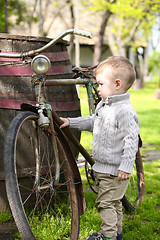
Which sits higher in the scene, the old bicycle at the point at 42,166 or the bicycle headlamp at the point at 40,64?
the bicycle headlamp at the point at 40,64

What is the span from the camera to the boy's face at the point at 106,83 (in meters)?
2.49

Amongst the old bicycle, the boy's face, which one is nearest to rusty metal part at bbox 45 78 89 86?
the old bicycle

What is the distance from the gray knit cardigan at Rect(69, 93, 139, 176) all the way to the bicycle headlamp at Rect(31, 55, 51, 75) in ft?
1.64

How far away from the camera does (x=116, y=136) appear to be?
7.98ft

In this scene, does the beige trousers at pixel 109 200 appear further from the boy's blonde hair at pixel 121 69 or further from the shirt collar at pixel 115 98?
the boy's blonde hair at pixel 121 69

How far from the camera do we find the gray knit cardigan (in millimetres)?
2357

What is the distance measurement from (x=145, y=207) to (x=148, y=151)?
2.89m

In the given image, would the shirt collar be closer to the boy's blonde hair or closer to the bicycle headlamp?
the boy's blonde hair

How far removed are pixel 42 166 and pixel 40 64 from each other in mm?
1030

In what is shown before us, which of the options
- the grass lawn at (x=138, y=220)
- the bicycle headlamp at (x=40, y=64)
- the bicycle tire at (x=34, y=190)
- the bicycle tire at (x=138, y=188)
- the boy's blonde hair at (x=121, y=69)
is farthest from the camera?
the bicycle tire at (x=138, y=188)

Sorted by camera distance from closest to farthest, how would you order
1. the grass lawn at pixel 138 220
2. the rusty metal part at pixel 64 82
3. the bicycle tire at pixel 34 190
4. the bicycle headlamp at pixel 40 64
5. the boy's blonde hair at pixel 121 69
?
the bicycle tire at pixel 34 190
the bicycle headlamp at pixel 40 64
the boy's blonde hair at pixel 121 69
the rusty metal part at pixel 64 82
the grass lawn at pixel 138 220

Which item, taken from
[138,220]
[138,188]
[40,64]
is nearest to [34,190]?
[40,64]

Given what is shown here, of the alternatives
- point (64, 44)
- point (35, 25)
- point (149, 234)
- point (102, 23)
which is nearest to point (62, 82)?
point (64, 44)

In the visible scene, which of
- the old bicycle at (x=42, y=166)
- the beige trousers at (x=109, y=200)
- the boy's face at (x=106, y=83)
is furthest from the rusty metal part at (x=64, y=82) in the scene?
the beige trousers at (x=109, y=200)
